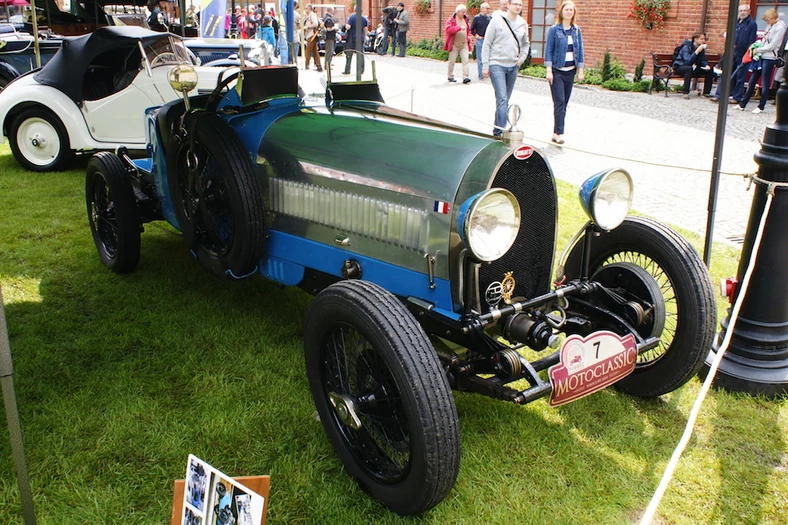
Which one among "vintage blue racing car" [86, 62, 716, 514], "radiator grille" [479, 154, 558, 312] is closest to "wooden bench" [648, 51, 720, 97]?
"vintage blue racing car" [86, 62, 716, 514]

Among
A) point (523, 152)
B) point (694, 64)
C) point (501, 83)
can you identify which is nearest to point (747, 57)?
point (694, 64)

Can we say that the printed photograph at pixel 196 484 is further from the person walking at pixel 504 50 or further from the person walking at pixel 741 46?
the person walking at pixel 741 46

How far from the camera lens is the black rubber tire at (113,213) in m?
4.11

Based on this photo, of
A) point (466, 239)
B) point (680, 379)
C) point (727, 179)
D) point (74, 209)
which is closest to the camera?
point (466, 239)

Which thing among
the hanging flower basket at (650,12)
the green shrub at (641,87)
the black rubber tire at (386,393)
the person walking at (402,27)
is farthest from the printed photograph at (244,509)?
the person walking at (402,27)

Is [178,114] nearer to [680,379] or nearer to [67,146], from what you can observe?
[680,379]

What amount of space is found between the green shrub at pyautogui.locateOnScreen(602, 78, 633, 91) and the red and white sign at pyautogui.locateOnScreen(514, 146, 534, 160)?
12496 millimetres

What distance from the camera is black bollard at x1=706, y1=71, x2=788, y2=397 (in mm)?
3004

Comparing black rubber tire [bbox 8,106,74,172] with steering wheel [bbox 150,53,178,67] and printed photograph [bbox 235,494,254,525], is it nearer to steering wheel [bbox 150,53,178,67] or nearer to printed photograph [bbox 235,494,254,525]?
steering wheel [bbox 150,53,178,67]

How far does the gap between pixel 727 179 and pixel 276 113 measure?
5.43 m

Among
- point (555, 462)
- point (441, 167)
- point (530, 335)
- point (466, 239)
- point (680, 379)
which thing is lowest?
point (555, 462)

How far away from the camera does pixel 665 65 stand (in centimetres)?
1349

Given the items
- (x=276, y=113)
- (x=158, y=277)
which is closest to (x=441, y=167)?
(x=276, y=113)

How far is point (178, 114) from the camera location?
3.75 m
